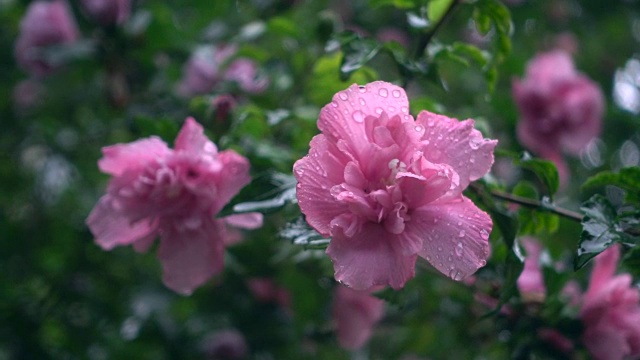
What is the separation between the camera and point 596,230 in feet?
2.34

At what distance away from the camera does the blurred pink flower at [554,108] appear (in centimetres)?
137

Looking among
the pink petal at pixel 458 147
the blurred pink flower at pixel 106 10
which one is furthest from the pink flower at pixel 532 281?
the blurred pink flower at pixel 106 10

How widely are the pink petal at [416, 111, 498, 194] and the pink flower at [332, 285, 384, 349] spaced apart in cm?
50

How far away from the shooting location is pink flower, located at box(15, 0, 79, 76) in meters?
1.44

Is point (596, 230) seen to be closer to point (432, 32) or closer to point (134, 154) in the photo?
point (432, 32)

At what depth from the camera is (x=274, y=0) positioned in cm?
130

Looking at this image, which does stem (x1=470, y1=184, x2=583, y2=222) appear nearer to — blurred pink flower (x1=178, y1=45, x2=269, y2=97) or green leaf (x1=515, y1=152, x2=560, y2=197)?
green leaf (x1=515, y1=152, x2=560, y2=197)

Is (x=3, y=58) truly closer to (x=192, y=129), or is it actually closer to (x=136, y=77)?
(x=136, y=77)

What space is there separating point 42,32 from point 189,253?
801mm

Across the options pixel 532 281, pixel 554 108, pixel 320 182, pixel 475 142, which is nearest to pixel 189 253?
pixel 320 182

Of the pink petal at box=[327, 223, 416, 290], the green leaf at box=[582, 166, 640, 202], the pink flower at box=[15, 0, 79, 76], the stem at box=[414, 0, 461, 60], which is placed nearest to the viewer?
the pink petal at box=[327, 223, 416, 290]

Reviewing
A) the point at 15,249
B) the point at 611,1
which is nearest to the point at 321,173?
the point at 15,249

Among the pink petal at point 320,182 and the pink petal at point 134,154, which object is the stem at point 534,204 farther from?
the pink petal at point 134,154

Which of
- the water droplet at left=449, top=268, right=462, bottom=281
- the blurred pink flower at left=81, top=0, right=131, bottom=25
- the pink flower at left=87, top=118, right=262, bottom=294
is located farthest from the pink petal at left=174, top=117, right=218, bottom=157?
the blurred pink flower at left=81, top=0, right=131, bottom=25
